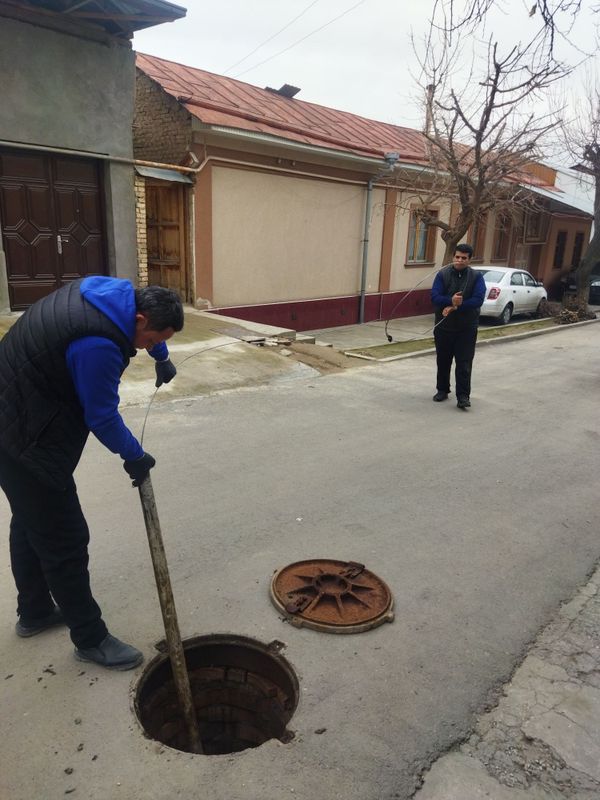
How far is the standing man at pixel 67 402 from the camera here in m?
2.33

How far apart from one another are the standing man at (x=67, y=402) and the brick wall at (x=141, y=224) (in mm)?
8335

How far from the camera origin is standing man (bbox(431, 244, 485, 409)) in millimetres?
6973

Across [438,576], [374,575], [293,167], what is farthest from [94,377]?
[293,167]

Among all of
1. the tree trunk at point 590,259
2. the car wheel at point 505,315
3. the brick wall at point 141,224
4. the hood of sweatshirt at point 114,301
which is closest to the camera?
the hood of sweatshirt at point 114,301

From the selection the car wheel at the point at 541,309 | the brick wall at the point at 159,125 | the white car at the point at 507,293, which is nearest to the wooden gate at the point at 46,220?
the brick wall at the point at 159,125

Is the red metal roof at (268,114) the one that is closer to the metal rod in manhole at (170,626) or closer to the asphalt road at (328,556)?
the asphalt road at (328,556)

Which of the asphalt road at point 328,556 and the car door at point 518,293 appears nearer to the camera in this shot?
the asphalt road at point 328,556

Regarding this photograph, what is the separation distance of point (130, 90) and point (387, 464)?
25.4ft

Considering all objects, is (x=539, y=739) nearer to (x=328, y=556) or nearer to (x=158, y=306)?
(x=328, y=556)

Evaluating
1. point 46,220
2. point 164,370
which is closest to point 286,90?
point 46,220

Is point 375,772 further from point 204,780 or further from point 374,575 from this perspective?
point 374,575

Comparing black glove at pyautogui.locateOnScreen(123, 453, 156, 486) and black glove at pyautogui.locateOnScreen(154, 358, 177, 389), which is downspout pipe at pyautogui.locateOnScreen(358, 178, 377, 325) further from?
black glove at pyautogui.locateOnScreen(123, 453, 156, 486)

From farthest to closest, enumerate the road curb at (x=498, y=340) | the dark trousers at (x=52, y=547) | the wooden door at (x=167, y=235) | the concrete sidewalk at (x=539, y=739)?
the wooden door at (x=167, y=235) → the road curb at (x=498, y=340) → the dark trousers at (x=52, y=547) → the concrete sidewalk at (x=539, y=739)

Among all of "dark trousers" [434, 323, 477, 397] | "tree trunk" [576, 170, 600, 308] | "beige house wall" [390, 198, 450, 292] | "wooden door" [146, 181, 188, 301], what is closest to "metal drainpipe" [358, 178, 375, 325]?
"beige house wall" [390, 198, 450, 292]
